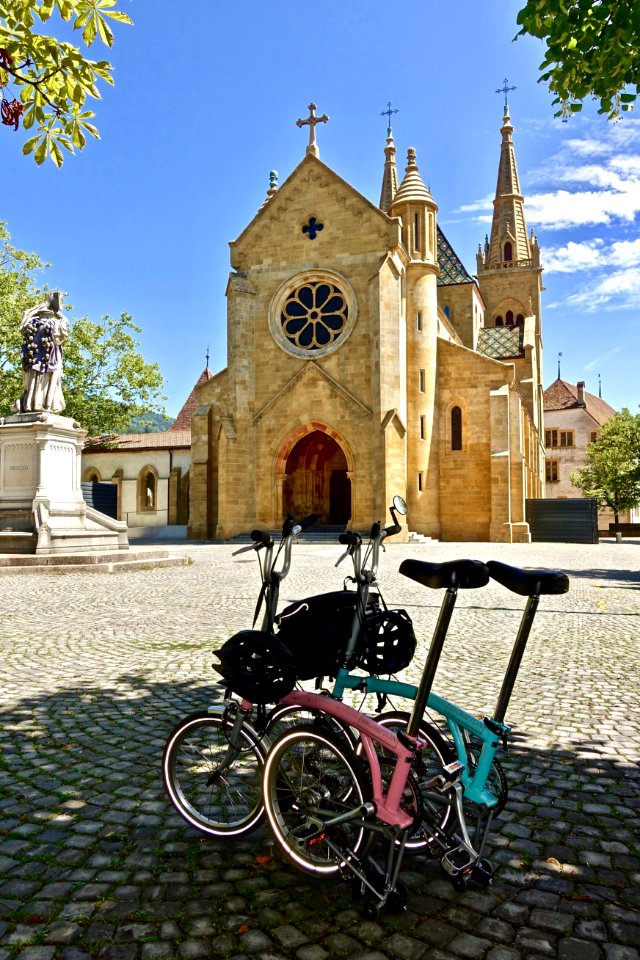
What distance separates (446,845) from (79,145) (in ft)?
15.8

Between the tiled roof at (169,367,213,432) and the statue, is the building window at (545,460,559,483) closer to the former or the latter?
the tiled roof at (169,367,213,432)

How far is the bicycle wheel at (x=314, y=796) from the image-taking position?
2.44m

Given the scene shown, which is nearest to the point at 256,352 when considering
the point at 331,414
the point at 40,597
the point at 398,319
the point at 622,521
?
the point at 331,414

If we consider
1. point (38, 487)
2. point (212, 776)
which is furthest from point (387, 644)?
→ point (38, 487)

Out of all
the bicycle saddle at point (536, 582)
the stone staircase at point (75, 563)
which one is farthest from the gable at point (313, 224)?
the bicycle saddle at point (536, 582)

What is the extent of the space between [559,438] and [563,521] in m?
35.6

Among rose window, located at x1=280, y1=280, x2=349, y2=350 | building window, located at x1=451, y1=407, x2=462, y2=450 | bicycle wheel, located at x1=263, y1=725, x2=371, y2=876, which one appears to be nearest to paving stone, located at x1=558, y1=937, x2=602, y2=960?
bicycle wheel, located at x1=263, y1=725, x2=371, y2=876

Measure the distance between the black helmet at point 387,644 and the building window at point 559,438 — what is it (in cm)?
6162

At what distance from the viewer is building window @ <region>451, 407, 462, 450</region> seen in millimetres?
27969

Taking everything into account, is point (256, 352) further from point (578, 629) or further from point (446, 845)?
point (446, 845)

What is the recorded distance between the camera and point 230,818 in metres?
3.07

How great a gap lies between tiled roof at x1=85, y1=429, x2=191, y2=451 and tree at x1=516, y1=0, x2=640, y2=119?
33.1 metres

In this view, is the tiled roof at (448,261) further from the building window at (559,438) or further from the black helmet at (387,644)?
the black helmet at (387,644)

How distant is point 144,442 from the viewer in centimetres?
3841
